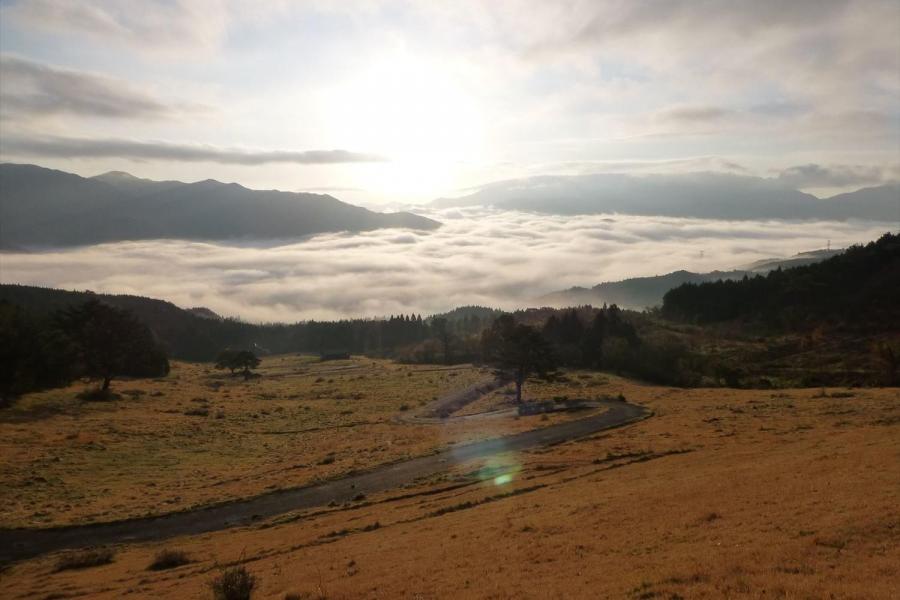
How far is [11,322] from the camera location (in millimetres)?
86562

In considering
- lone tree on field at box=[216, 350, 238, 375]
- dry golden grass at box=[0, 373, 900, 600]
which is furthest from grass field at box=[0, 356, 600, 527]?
lone tree on field at box=[216, 350, 238, 375]

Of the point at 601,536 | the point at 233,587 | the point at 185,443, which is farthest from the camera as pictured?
the point at 185,443

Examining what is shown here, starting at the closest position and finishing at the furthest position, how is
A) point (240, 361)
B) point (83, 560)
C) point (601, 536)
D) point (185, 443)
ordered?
point (601, 536) < point (83, 560) < point (185, 443) < point (240, 361)

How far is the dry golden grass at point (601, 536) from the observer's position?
1692 cm

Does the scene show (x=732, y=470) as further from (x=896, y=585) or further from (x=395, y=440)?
(x=395, y=440)

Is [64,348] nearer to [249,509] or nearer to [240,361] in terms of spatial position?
[240,361]

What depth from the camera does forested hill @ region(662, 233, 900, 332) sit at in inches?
→ 6038

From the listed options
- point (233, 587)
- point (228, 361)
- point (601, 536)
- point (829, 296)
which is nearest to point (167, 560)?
point (233, 587)

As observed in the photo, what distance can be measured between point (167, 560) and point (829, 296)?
19043cm

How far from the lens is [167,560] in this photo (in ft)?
92.0

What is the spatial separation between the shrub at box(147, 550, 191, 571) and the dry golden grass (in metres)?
0.69

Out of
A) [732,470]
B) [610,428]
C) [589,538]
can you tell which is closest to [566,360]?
[610,428]

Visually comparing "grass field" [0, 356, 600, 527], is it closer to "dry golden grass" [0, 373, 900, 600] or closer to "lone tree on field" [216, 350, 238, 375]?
"dry golden grass" [0, 373, 900, 600]

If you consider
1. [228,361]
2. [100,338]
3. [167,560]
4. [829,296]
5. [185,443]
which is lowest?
[185,443]
